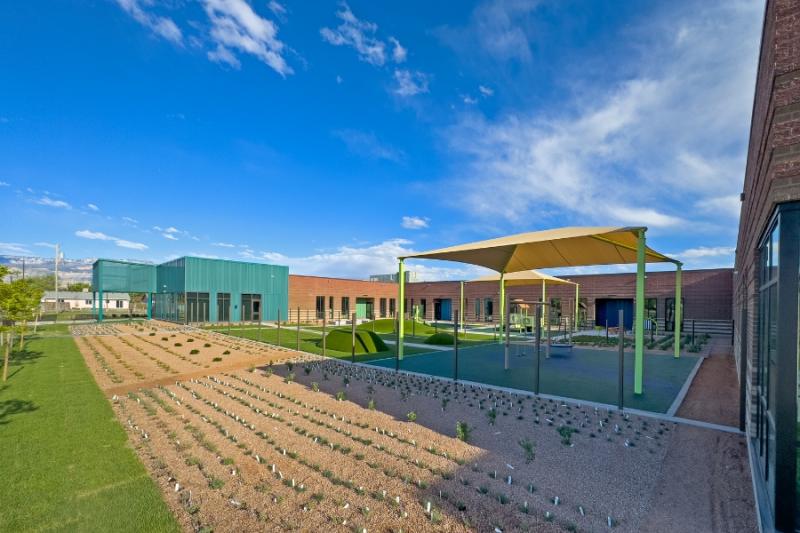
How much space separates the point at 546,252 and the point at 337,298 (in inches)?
1116

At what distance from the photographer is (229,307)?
33.8m

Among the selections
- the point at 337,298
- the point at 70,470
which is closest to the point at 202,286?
the point at 337,298

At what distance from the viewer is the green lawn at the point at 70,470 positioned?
11.8 ft

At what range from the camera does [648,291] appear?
1108 inches

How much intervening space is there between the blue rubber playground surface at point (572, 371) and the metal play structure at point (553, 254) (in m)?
0.60

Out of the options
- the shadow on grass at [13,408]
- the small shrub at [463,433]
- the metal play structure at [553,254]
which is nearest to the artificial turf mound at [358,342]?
the metal play structure at [553,254]

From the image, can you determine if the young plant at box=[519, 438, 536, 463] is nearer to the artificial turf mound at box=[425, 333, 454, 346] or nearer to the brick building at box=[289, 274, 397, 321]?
the artificial turf mound at box=[425, 333, 454, 346]

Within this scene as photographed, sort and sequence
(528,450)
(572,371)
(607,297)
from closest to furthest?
(528,450) < (572,371) < (607,297)

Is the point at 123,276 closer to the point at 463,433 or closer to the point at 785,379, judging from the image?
the point at 463,433

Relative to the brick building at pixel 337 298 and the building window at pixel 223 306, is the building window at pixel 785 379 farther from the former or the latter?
the building window at pixel 223 306

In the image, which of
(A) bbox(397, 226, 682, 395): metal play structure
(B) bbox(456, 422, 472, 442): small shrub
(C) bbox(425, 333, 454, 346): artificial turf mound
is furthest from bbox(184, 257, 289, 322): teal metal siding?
(B) bbox(456, 422, 472, 442): small shrub

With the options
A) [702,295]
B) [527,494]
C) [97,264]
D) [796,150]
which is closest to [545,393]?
[527,494]

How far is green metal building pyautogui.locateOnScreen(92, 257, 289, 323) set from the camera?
32.0 meters

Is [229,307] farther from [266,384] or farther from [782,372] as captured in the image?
[782,372]
